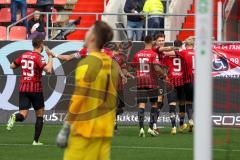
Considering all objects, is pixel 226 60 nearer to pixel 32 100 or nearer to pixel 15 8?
pixel 32 100

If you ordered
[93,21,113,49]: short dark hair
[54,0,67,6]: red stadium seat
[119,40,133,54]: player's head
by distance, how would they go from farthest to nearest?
1. [54,0,67,6]: red stadium seat
2. [119,40,133,54]: player's head
3. [93,21,113,49]: short dark hair

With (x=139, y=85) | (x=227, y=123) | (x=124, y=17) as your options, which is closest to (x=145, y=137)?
(x=139, y=85)

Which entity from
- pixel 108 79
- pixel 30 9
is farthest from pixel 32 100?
pixel 30 9

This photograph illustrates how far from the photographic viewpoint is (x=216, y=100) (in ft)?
69.9

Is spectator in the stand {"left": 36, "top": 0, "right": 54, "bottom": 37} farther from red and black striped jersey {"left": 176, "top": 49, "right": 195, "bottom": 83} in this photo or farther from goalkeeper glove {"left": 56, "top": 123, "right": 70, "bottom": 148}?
goalkeeper glove {"left": 56, "top": 123, "right": 70, "bottom": 148}

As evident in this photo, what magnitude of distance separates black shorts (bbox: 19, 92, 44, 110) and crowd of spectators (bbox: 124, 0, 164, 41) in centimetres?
790

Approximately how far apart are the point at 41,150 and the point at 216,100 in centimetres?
728

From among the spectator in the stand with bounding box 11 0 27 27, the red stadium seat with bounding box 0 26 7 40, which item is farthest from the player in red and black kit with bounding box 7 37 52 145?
the spectator in the stand with bounding box 11 0 27 27

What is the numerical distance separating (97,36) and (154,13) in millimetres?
16427

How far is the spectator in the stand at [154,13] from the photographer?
2436cm

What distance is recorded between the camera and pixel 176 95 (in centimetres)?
2030

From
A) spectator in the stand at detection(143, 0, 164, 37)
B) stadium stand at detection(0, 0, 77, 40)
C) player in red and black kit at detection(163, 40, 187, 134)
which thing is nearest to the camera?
player in red and black kit at detection(163, 40, 187, 134)

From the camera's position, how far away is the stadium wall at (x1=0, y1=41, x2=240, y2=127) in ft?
71.6

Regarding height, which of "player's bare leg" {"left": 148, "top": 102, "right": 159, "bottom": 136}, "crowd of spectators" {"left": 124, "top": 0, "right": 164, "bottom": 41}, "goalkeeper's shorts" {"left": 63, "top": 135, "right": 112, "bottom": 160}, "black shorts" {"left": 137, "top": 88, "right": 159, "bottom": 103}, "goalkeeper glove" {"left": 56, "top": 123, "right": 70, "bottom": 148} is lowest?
"player's bare leg" {"left": 148, "top": 102, "right": 159, "bottom": 136}
